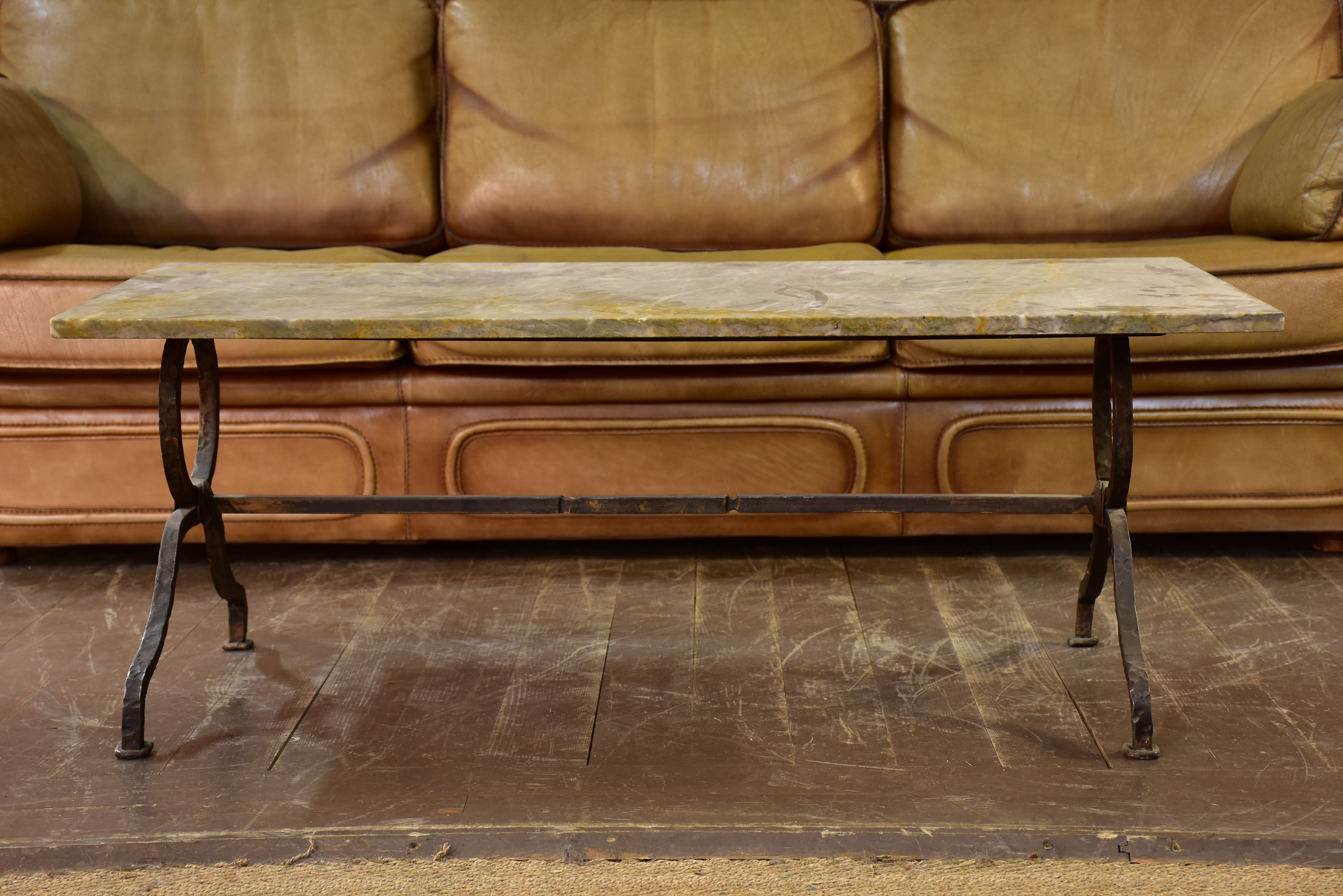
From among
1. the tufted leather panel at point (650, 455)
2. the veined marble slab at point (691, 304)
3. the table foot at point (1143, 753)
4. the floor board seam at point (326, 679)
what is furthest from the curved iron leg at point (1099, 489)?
the floor board seam at point (326, 679)

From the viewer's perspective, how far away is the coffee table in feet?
3.42

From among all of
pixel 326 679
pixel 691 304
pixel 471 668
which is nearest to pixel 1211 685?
pixel 691 304

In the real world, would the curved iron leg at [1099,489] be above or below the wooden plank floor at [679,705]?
above

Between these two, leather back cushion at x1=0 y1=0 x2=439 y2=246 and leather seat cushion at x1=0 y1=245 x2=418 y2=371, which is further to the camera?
leather back cushion at x1=0 y1=0 x2=439 y2=246

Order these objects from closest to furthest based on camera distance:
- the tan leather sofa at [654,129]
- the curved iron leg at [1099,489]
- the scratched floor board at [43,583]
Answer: the curved iron leg at [1099,489] < the scratched floor board at [43,583] < the tan leather sofa at [654,129]

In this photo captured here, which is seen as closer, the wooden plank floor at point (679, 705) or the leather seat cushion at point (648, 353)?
the wooden plank floor at point (679, 705)

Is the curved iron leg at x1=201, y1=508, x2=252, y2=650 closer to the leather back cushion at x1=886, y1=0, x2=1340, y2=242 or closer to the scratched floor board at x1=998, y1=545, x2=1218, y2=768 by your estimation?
the scratched floor board at x1=998, y1=545, x2=1218, y2=768

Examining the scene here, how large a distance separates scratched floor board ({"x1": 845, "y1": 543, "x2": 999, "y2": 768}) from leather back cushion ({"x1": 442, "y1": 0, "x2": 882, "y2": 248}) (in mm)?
→ 706

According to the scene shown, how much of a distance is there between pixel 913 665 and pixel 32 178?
1.56 meters

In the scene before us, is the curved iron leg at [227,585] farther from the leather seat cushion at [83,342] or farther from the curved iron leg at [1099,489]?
the curved iron leg at [1099,489]

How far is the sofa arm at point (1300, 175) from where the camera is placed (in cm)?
170

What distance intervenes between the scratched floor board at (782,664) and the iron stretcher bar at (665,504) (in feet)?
0.68

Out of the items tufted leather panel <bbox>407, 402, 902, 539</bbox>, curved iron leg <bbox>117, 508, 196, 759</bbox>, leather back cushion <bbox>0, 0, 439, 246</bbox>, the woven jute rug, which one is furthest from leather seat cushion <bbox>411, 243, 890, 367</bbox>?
the woven jute rug

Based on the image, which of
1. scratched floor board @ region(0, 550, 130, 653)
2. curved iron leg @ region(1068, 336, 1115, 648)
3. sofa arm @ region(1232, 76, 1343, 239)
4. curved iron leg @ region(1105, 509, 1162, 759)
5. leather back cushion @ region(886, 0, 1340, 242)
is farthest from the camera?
leather back cushion @ region(886, 0, 1340, 242)
